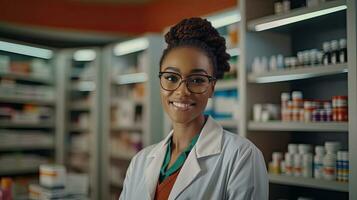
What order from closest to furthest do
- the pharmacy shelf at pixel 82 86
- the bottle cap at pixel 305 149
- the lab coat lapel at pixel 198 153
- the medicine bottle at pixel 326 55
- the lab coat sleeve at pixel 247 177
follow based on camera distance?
the lab coat sleeve at pixel 247 177 → the lab coat lapel at pixel 198 153 → the medicine bottle at pixel 326 55 → the bottle cap at pixel 305 149 → the pharmacy shelf at pixel 82 86

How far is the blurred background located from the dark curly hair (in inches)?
37.2

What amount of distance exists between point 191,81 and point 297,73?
48.6 inches

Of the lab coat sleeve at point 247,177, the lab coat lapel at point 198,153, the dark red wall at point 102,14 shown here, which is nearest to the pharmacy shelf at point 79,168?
the dark red wall at point 102,14

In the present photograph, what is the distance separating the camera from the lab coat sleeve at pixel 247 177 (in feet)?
3.88

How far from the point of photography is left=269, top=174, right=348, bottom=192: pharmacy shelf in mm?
2127

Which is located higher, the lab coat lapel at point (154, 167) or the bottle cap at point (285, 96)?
the bottle cap at point (285, 96)

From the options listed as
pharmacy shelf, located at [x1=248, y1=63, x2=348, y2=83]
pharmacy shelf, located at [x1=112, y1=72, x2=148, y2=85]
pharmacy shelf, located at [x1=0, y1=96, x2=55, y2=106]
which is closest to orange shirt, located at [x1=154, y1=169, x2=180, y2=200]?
pharmacy shelf, located at [x1=248, y1=63, x2=348, y2=83]

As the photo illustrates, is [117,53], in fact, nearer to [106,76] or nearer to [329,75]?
[106,76]

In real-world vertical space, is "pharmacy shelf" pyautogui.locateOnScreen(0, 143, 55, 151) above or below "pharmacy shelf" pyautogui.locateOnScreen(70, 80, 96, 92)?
below

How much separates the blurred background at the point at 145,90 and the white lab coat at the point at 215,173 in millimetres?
1006

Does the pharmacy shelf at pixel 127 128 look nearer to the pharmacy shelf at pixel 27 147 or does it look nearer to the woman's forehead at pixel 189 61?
the pharmacy shelf at pixel 27 147

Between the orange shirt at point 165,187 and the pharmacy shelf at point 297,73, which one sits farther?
the pharmacy shelf at point 297,73

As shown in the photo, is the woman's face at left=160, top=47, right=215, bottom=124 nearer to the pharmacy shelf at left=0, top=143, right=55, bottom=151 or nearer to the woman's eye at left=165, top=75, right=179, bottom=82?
the woman's eye at left=165, top=75, right=179, bottom=82

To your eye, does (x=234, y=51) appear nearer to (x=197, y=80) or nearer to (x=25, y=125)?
(x=197, y=80)
